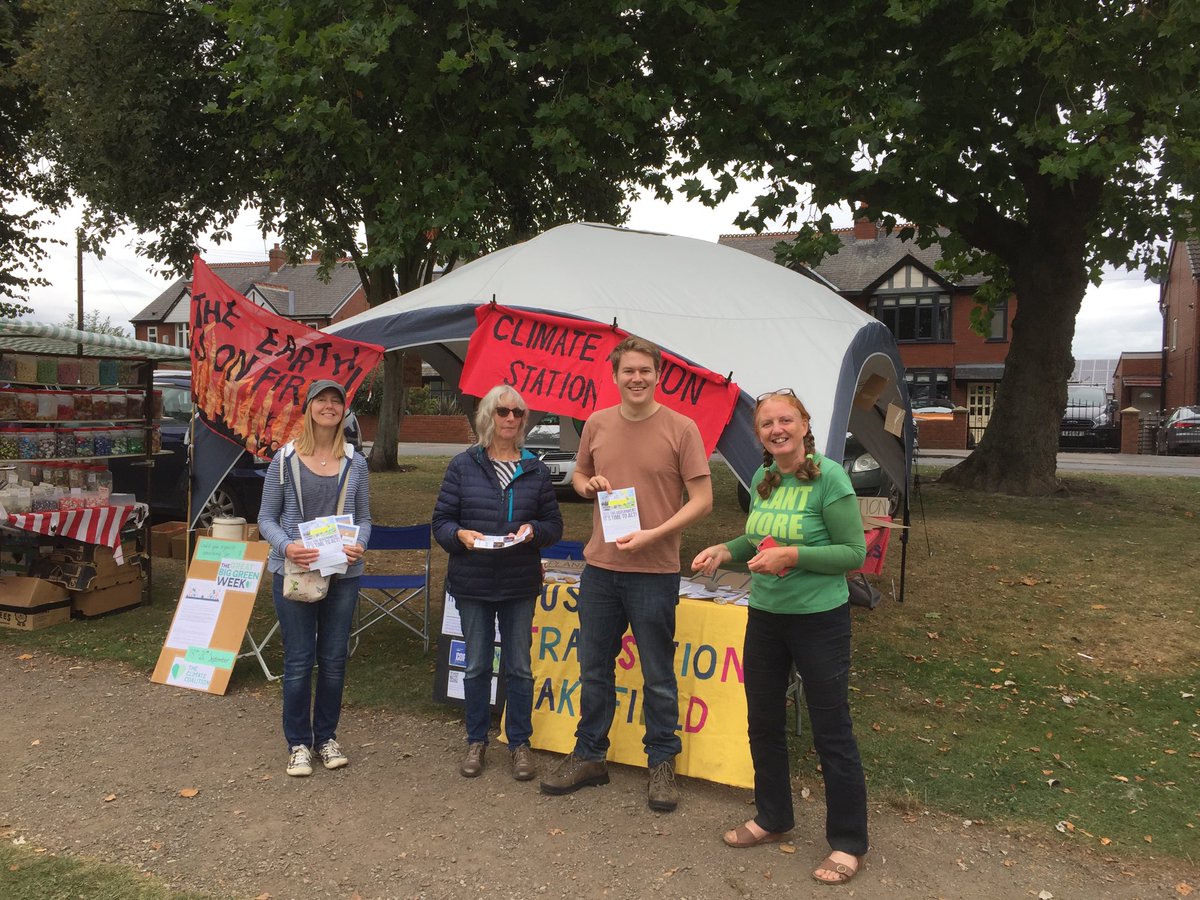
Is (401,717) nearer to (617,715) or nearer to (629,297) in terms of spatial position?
(617,715)

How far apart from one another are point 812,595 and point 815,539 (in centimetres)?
21

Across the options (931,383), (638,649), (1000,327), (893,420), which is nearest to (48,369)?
(638,649)

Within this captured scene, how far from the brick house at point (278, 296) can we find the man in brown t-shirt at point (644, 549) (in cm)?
4345

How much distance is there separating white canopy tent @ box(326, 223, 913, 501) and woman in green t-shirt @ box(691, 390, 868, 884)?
5.53 ft

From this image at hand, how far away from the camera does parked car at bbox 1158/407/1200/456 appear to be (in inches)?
1119

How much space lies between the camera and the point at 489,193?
11.8 meters

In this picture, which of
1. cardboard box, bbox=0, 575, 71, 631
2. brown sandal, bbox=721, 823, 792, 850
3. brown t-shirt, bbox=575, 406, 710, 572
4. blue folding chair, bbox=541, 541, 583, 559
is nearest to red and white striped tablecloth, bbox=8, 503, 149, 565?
cardboard box, bbox=0, 575, 71, 631

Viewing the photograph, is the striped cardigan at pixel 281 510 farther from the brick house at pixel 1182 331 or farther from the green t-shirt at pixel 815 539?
the brick house at pixel 1182 331

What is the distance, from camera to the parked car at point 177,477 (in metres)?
10.3

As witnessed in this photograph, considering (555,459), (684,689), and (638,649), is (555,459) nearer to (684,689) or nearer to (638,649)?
(684,689)

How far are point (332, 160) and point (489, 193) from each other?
2689 millimetres

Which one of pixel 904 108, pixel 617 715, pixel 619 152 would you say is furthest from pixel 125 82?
pixel 617 715

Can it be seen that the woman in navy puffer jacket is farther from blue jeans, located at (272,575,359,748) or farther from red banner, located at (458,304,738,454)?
red banner, located at (458,304,738,454)

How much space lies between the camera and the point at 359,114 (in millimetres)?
11141
